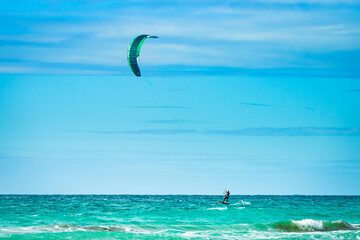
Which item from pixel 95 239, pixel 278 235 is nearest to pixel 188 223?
pixel 278 235

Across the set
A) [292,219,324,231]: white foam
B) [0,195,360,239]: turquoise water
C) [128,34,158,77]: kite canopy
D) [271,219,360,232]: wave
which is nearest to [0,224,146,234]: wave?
[0,195,360,239]: turquoise water

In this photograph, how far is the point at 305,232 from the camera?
26.5 meters

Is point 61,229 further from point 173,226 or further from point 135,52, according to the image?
point 135,52

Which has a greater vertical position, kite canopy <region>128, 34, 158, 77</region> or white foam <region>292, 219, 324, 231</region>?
kite canopy <region>128, 34, 158, 77</region>

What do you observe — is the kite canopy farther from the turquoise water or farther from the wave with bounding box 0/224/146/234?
the turquoise water

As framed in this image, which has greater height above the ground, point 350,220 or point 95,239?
point 350,220

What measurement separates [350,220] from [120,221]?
1377 cm

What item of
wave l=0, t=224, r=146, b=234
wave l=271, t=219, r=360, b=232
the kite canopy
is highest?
the kite canopy

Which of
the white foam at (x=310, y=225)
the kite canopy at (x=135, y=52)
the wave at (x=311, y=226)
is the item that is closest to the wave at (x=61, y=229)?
the kite canopy at (x=135, y=52)

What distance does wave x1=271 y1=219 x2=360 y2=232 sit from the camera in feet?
91.0

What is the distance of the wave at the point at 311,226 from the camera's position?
27734 mm

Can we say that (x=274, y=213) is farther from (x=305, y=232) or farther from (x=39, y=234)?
(x=39, y=234)

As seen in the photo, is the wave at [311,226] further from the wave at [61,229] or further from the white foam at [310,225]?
the wave at [61,229]

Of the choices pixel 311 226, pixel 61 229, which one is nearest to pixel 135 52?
pixel 61 229
